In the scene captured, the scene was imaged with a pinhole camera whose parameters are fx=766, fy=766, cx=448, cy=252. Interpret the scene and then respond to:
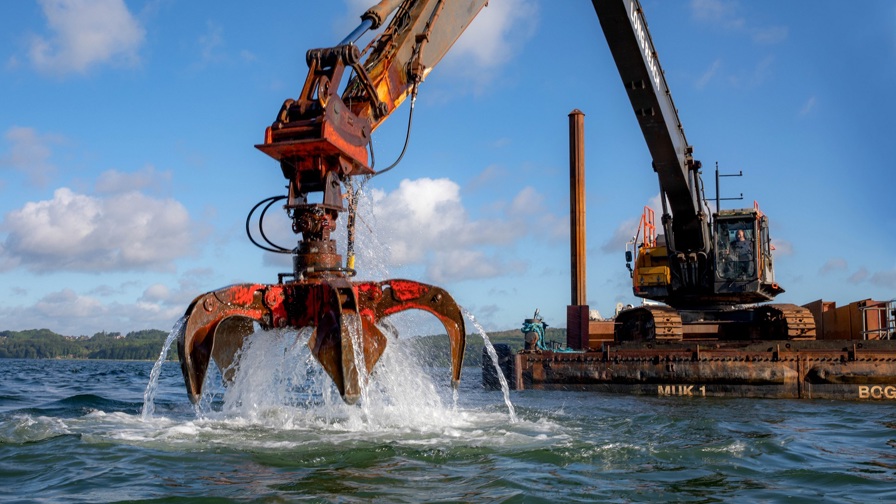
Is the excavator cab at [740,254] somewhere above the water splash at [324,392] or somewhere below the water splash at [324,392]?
above

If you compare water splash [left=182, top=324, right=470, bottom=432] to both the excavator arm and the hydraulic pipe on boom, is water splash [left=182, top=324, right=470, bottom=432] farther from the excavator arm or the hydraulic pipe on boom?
the hydraulic pipe on boom

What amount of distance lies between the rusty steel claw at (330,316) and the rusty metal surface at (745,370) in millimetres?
8381

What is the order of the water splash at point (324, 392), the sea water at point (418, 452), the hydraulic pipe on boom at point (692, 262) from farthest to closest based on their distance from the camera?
the hydraulic pipe on boom at point (692, 262) < the water splash at point (324, 392) < the sea water at point (418, 452)

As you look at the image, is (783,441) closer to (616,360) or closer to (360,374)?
(360,374)

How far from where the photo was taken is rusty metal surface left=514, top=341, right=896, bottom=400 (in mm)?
14328

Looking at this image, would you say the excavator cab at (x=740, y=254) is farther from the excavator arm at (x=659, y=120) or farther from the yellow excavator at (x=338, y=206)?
the yellow excavator at (x=338, y=206)

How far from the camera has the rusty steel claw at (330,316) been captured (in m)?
7.18

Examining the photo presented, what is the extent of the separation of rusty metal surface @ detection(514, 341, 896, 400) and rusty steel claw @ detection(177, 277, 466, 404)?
8381 mm

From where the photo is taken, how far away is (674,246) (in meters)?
18.4

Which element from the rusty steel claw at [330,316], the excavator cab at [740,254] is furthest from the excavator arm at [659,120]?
the rusty steel claw at [330,316]

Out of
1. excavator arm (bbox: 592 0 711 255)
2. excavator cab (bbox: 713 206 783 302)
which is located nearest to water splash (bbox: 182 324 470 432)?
excavator arm (bbox: 592 0 711 255)

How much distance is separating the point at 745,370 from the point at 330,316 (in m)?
10.1

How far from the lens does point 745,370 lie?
48.2 ft

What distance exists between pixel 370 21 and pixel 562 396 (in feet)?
27.0
